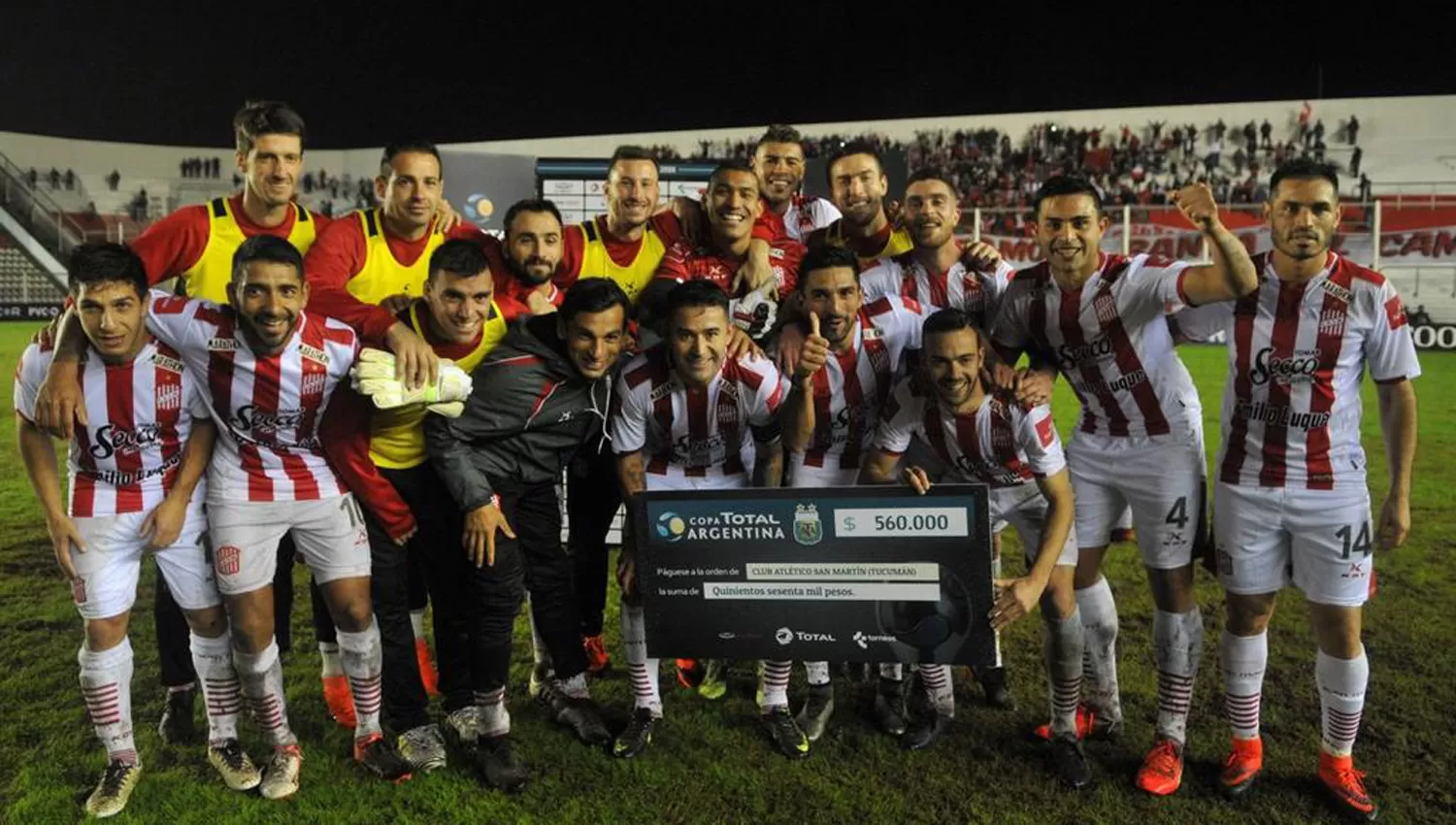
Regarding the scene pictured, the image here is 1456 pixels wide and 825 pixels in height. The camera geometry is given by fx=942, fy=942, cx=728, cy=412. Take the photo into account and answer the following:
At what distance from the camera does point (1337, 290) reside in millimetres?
2803

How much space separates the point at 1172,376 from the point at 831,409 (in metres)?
1.13

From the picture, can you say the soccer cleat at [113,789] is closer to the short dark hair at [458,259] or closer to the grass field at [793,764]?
the grass field at [793,764]

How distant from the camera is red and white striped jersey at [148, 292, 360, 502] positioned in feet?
9.33

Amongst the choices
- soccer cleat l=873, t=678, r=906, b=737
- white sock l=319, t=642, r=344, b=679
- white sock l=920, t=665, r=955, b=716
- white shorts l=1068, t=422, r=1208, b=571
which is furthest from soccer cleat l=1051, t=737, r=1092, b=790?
white sock l=319, t=642, r=344, b=679

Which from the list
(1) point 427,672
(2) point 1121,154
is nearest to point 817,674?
(1) point 427,672

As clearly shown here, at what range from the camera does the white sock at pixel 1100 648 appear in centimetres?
322

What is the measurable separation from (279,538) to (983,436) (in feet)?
7.60

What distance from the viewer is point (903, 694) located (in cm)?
348

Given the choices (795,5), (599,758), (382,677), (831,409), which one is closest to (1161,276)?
(831,409)

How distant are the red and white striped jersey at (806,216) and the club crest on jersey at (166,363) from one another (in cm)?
240

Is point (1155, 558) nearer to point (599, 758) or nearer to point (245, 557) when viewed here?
point (599, 758)

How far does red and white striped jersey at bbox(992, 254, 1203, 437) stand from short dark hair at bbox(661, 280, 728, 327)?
1107 millimetres

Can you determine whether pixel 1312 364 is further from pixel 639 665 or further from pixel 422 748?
pixel 422 748

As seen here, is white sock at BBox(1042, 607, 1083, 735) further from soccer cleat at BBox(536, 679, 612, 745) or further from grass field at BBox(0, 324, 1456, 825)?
soccer cleat at BBox(536, 679, 612, 745)
